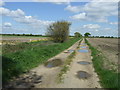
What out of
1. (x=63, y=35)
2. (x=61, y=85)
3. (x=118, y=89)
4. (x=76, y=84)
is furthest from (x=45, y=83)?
(x=63, y=35)

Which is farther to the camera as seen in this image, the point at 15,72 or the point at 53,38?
the point at 53,38

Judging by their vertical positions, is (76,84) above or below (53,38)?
below

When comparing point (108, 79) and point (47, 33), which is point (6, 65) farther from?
point (47, 33)

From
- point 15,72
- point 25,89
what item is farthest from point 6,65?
point 25,89

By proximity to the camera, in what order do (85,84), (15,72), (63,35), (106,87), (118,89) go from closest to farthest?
1. (118,89)
2. (106,87)
3. (85,84)
4. (15,72)
5. (63,35)

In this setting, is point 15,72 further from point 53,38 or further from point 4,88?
point 53,38

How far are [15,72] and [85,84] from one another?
12.9 ft

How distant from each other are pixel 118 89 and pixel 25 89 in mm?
3869

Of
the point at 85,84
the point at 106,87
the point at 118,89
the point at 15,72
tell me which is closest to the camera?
the point at 118,89

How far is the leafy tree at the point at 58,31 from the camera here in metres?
31.3

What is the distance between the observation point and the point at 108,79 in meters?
6.19

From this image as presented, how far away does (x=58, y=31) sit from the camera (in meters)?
31.2

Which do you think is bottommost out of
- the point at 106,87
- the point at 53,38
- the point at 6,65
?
the point at 106,87

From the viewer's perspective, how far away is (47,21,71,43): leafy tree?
1234 inches
